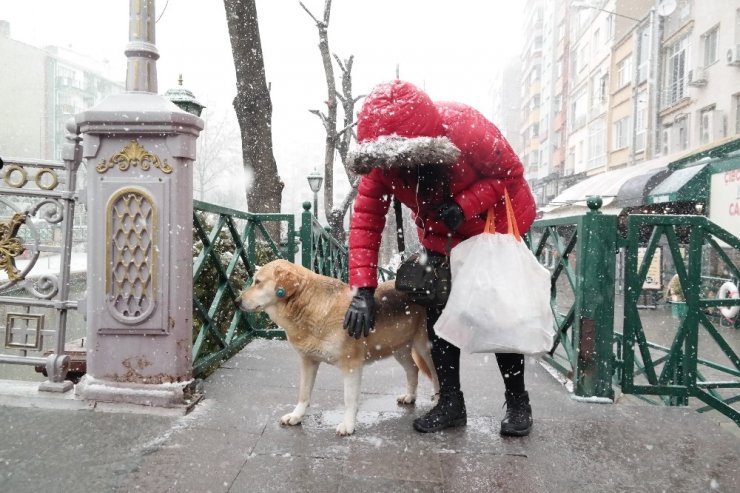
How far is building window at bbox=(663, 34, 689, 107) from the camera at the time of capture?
71.2 feet

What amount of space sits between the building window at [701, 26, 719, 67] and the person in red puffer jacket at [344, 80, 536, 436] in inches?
818

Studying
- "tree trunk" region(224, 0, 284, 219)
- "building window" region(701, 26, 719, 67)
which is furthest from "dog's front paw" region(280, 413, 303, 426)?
"building window" region(701, 26, 719, 67)

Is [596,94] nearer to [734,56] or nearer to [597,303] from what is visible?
[734,56]

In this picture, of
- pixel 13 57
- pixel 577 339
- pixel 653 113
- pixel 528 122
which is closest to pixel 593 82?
pixel 653 113

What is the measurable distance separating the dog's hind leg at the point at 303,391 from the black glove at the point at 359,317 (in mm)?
400

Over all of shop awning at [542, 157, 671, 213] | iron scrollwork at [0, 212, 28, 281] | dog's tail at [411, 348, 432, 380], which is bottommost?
dog's tail at [411, 348, 432, 380]

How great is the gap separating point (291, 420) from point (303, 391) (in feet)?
0.56

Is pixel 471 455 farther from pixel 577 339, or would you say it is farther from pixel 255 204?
pixel 255 204

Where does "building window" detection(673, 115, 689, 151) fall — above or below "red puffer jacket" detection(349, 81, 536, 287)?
above

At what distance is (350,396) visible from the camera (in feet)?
9.59

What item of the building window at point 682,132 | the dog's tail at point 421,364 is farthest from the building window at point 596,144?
the dog's tail at point 421,364

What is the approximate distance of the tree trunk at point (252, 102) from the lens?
875cm

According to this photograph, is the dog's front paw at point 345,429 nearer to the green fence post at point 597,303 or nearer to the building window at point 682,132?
the green fence post at point 597,303

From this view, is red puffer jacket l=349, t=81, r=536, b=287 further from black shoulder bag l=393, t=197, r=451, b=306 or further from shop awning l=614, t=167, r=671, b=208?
shop awning l=614, t=167, r=671, b=208
